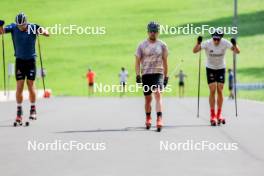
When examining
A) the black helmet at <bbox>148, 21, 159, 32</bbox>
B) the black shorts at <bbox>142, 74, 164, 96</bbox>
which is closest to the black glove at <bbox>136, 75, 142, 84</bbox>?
the black shorts at <bbox>142, 74, 164, 96</bbox>

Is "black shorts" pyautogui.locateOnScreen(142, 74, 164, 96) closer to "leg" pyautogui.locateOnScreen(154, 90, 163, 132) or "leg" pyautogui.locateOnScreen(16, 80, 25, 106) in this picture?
"leg" pyautogui.locateOnScreen(154, 90, 163, 132)

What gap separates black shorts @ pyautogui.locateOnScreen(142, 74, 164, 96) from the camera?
44.7ft

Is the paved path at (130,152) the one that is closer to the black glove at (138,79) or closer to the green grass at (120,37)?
the black glove at (138,79)

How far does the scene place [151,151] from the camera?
1002 centimetres

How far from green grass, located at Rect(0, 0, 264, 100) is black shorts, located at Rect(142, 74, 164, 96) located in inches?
1133

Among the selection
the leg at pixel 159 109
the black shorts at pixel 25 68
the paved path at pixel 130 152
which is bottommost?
the paved path at pixel 130 152

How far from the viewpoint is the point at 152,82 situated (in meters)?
13.6

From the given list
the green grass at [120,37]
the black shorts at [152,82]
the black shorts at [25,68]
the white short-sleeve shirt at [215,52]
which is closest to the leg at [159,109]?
the black shorts at [152,82]

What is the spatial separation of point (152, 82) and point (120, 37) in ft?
223

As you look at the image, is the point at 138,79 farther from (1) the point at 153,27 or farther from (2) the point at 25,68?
(2) the point at 25,68

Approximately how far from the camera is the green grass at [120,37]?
197 feet

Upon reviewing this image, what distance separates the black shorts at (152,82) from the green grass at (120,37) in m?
28.8

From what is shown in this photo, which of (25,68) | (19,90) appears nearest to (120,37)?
(19,90)

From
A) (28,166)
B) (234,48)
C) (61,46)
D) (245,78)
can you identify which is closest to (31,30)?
(234,48)
